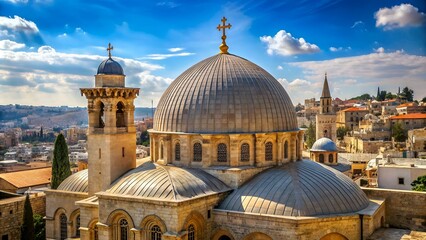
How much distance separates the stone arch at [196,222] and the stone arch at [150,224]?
0.95 m

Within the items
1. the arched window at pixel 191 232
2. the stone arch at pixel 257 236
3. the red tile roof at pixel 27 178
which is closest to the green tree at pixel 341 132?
the red tile roof at pixel 27 178

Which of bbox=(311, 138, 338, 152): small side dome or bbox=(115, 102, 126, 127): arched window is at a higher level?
bbox=(115, 102, 126, 127): arched window

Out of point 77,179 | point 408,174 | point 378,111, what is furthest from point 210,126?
point 378,111

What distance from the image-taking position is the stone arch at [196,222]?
18250 mm

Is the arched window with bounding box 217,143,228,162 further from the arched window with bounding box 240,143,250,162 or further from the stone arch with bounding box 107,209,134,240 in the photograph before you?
the stone arch with bounding box 107,209,134,240

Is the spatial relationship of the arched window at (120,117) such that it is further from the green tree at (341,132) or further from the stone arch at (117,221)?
the green tree at (341,132)

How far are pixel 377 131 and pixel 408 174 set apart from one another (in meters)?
47.4

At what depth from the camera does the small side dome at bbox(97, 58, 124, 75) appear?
74.4 feet

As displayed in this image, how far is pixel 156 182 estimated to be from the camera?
1889 cm

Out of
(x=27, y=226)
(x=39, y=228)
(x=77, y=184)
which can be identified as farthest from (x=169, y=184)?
(x=39, y=228)

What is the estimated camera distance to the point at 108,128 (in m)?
22.1

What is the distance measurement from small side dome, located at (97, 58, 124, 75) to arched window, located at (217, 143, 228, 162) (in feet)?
22.2

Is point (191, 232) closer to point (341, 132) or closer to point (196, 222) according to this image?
point (196, 222)

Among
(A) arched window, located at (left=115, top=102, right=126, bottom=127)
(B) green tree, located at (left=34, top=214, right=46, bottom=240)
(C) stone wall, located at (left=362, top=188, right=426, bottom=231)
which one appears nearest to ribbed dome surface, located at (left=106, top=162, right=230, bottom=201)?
(A) arched window, located at (left=115, top=102, right=126, bottom=127)
